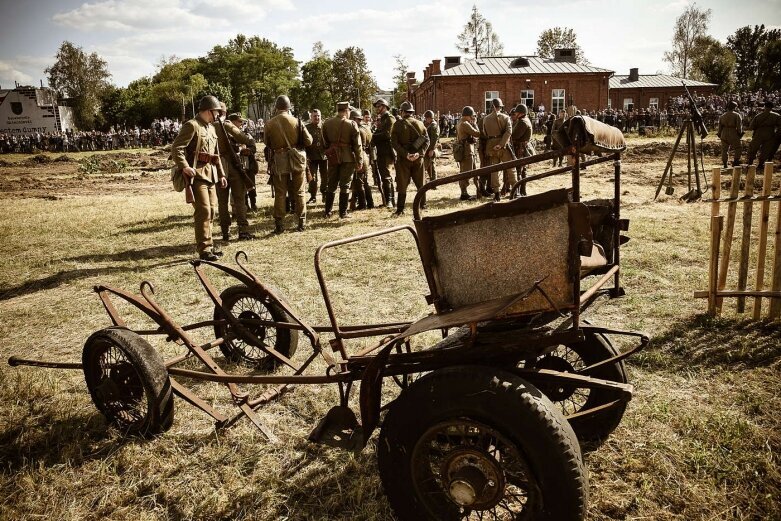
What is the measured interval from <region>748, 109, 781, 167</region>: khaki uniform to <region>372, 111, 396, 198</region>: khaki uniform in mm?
10509

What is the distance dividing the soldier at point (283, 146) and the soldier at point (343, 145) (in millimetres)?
899

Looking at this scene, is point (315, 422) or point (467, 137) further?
point (467, 137)

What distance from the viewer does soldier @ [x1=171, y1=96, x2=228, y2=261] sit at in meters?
7.01

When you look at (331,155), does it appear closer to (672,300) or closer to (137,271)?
(137,271)

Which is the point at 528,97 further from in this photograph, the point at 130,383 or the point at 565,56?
the point at 130,383

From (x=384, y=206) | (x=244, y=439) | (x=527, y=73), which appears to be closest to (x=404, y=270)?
(x=244, y=439)

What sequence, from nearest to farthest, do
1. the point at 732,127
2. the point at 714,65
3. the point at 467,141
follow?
the point at 467,141 < the point at 732,127 < the point at 714,65

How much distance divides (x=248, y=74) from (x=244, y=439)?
2875 inches

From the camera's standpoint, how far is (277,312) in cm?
379

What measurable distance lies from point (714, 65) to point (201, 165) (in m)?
60.8

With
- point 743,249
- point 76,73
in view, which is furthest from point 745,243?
point 76,73

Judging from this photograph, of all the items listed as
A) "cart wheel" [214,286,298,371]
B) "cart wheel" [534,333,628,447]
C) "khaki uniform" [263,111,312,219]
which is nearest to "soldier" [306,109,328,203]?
"khaki uniform" [263,111,312,219]

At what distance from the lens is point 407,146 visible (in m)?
10.1

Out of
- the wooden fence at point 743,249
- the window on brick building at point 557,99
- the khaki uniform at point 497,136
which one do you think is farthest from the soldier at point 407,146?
the window on brick building at point 557,99
